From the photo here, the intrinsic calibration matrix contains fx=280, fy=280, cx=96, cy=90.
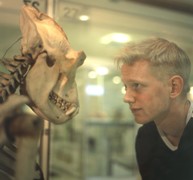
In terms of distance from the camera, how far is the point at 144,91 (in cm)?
71

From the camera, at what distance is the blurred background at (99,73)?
78cm

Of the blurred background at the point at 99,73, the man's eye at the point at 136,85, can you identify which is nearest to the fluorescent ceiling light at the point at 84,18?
the blurred background at the point at 99,73

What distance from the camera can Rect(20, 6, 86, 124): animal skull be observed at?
2.17 ft

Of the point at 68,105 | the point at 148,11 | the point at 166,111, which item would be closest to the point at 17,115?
the point at 68,105

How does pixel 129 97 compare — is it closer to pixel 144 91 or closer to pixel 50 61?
pixel 144 91

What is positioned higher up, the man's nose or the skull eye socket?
the skull eye socket

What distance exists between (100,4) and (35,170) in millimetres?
501

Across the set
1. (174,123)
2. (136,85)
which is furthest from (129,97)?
(174,123)

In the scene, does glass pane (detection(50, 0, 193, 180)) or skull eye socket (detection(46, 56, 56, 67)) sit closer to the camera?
skull eye socket (detection(46, 56, 56, 67))

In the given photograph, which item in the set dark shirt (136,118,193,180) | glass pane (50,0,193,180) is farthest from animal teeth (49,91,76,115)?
dark shirt (136,118,193,180)

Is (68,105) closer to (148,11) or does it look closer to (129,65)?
(129,65)

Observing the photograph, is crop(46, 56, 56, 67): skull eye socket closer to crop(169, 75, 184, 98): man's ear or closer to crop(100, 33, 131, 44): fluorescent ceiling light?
crop(100, 33, 131, 44): fluorescent ceiling light

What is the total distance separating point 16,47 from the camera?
0.73 meters

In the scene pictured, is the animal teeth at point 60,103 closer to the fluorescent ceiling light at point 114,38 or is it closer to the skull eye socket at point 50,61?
the skull eye socket at point 50,61
